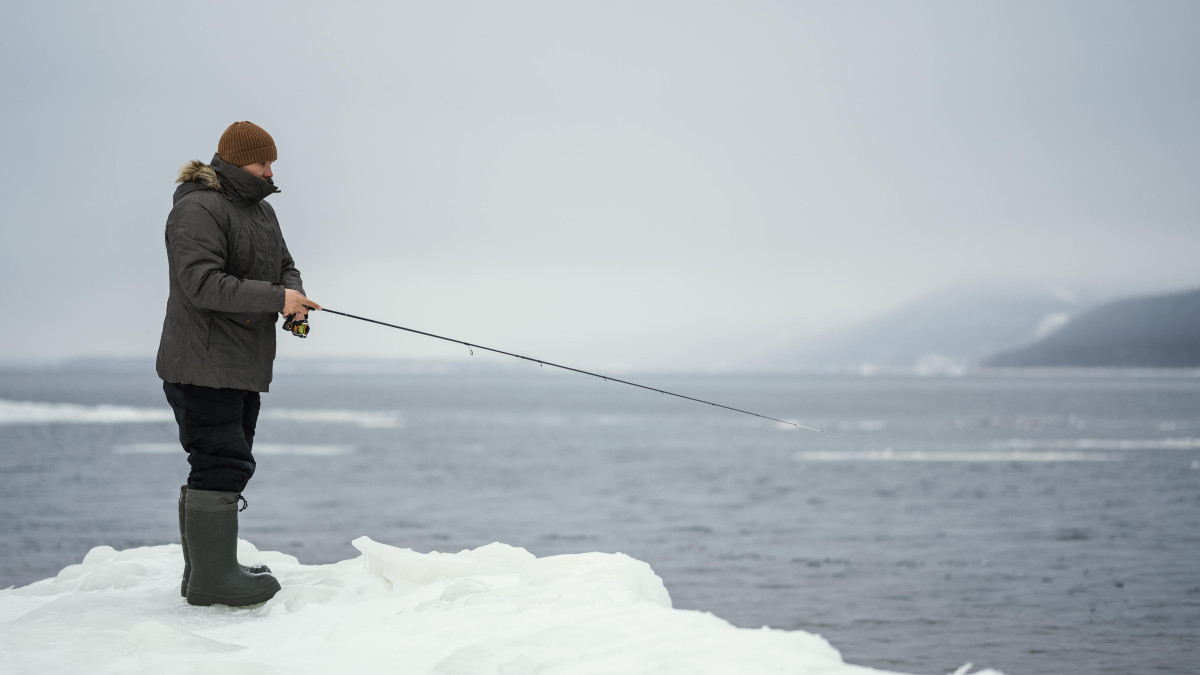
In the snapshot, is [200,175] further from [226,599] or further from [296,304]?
[226,599]

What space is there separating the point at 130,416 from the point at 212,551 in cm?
6042

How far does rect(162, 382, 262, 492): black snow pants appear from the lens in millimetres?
4434

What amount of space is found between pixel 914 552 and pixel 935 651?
569 centimetres

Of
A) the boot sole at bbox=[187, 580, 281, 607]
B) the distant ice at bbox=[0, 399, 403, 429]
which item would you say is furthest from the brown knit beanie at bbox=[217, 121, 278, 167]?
the distant ice at bbox=[0, 399, 403, 429]

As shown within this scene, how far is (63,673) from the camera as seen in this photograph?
3.49 meters

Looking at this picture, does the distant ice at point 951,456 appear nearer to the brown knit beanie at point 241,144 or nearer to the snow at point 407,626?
the snow at point 407,626

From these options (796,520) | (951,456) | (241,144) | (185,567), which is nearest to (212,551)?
(185,567)

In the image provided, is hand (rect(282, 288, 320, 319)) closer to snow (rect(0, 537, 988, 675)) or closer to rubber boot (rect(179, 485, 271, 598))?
rubber boot (rect(179, 485, 271, 598))

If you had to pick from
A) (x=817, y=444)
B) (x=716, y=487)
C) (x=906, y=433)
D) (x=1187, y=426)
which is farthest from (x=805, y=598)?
(x=1187, y=426)

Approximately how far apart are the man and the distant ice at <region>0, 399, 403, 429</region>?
157 ft

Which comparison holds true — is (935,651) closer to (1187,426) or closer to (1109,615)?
(1109,615)

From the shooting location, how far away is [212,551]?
449 centimetres

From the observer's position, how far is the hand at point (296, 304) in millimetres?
4324

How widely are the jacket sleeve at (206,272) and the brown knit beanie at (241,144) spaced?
30 cm
